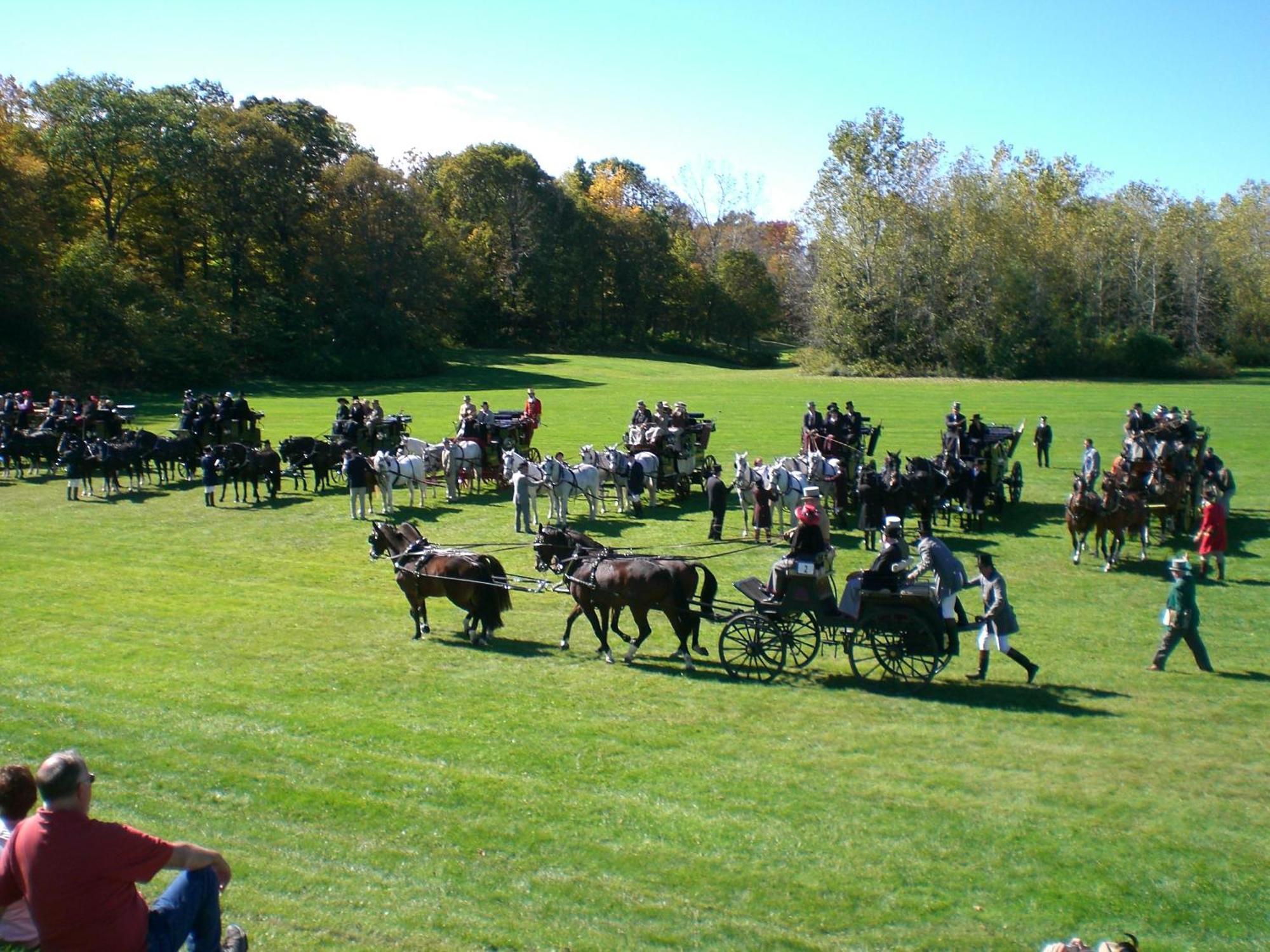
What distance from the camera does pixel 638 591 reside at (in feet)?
44.9

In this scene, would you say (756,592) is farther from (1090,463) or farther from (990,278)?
(990,278)

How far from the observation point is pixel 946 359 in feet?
219

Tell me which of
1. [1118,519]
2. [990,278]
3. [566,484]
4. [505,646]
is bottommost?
[505,646]

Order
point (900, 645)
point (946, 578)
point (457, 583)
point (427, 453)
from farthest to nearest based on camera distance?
point (427, 453), point (457, 583), point (900, 645), point (946, 578)

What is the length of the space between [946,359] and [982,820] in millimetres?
60903

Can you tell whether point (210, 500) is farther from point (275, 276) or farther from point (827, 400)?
point (275, 276)

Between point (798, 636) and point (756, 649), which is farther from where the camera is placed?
point (798, 636)

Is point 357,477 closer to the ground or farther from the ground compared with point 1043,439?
closer to the ground

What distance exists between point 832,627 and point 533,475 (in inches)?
419

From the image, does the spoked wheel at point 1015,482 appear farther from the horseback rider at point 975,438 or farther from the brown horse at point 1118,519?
the brown horse at point 1118,519

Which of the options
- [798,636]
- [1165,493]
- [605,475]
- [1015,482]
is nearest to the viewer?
[798,636]

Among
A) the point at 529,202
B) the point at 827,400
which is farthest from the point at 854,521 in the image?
the point at 529,202

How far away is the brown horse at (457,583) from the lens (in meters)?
14.9

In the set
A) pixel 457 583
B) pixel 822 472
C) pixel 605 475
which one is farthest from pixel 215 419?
pixel 457 583
